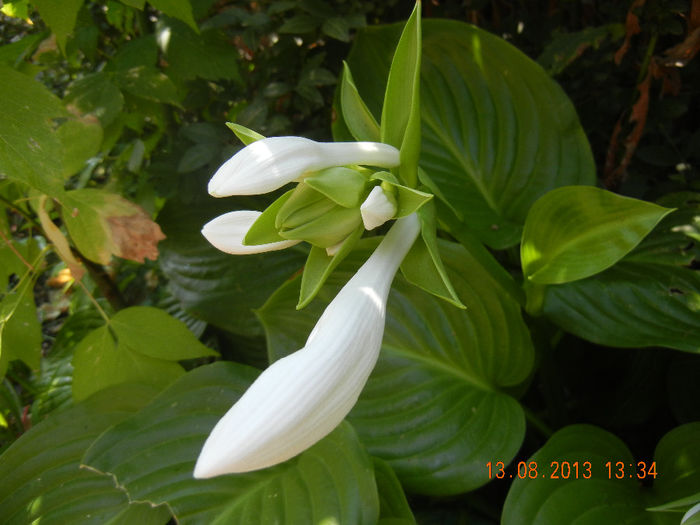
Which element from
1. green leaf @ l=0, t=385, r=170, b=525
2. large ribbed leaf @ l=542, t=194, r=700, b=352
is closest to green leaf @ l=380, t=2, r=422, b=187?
large ribbed leaf @ l=542, t=194, r=700, b=352

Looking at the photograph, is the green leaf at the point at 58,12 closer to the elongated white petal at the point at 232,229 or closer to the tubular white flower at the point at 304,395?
the elongated white petal at the point at 232,229

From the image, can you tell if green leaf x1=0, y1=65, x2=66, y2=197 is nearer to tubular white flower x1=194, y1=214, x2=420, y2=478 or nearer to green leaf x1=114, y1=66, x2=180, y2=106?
green leaf x1=114, y1=66, x2=180, y2=106

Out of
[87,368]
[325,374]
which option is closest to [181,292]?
[87,368]

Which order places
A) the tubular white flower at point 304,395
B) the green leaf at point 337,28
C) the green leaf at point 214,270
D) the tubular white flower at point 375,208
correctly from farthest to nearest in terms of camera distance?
the green leaf at point 214,270 → the green leaf at point 337,28 → the tubular white flower at point 375,208 → the tubular white flower at point 304,395

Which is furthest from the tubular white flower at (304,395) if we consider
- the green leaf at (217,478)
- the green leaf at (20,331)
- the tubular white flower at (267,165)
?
the green leaf at (20,331)

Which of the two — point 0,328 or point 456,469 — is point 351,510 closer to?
point 456,469

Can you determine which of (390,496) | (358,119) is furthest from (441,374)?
(358,119)

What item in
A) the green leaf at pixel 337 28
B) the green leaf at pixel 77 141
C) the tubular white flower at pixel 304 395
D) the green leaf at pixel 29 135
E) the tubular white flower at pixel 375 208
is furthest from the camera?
the green leaf at pixel 337 28
